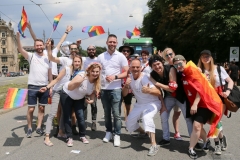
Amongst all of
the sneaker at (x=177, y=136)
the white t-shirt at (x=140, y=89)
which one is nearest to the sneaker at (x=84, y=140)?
the white t-shirt at (x=140, y=89)

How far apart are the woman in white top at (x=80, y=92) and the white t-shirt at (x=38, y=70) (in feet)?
2.41

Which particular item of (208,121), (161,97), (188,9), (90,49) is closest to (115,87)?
(161,97)

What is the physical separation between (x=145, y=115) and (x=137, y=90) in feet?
1.61

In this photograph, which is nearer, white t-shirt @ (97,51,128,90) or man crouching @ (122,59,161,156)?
man crouching @ (122,59,161,156)

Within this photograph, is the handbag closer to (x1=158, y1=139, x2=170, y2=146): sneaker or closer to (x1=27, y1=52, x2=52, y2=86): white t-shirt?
(x1=158, y1=139, x2=170, y2=146): sneaker

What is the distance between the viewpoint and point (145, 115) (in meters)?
4.53

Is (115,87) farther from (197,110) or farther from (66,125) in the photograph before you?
(197,110)

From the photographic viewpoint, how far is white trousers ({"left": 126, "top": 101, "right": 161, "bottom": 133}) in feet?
14.5

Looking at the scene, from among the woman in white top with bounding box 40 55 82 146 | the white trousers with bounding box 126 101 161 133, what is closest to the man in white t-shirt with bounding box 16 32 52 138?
the woman in white top with bounding box 40 55 82 146

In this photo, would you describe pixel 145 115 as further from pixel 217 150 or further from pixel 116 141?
pixel 217 150

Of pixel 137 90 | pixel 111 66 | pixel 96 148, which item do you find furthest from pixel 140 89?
pixel 96 148

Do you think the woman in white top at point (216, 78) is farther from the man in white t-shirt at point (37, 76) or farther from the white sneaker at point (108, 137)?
the man in white t-shirt at point (37, 76)

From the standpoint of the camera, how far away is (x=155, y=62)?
4523mm

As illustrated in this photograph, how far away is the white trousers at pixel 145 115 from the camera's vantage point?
4.43 meters
